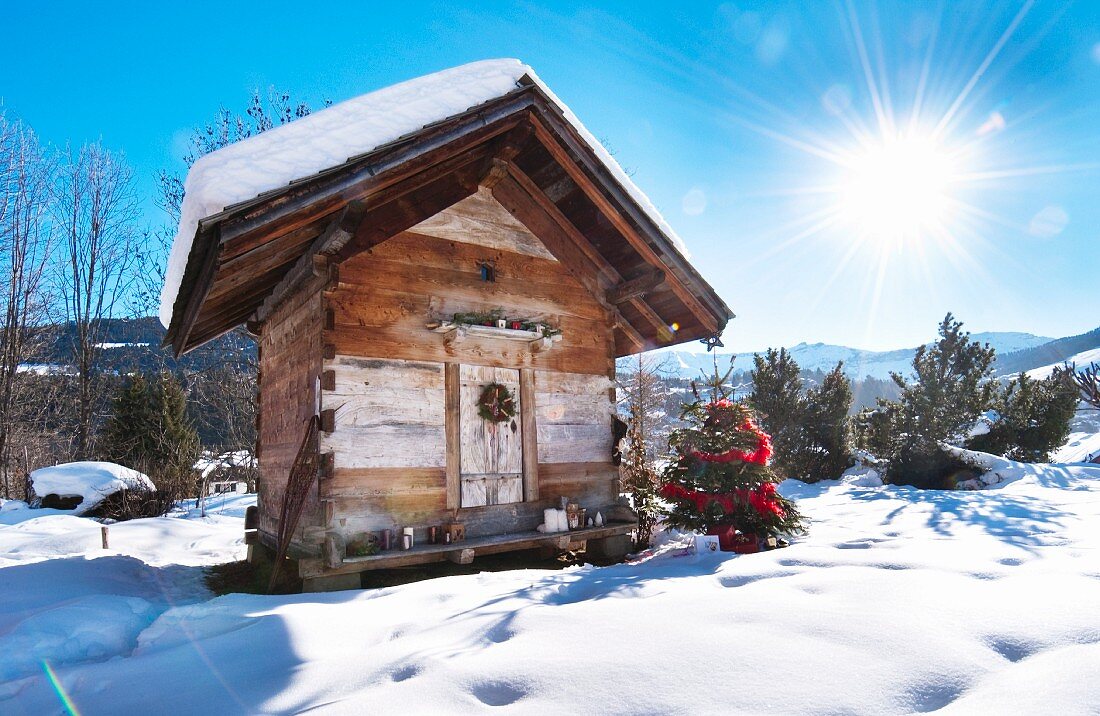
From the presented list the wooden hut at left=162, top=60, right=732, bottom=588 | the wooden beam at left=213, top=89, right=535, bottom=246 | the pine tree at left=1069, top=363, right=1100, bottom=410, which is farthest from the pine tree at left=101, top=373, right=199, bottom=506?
the pine tree at left=1069, top=363, right=1100, bottom=410

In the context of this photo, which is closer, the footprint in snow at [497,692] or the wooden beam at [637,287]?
the footprint in snow at [497,692]

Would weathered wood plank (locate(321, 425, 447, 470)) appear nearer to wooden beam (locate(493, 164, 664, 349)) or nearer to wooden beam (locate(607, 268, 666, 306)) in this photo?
wooden beam (locate(493, 164, 664, 349))

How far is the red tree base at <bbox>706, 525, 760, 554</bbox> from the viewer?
7.05 metres

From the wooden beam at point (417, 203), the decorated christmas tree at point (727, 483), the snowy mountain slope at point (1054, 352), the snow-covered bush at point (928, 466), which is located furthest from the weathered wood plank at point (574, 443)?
the snowy mountain slope at point (1054, 352)

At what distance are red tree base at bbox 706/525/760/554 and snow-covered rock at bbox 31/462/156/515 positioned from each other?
13.4 metres

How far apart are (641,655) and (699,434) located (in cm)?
517

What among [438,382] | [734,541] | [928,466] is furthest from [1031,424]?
[438,382]

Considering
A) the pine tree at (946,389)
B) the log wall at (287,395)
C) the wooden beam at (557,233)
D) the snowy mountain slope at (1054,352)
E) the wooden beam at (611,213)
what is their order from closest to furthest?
the log wall at (287,395)
the wooden beam at (611,213)
the wooden beam at (557,233)
the pine tree at (946,389)
the snowy mountain slope at (1054,352)

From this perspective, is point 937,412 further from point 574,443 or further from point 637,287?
point 574,443

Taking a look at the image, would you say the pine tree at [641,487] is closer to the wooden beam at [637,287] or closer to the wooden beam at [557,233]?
the wooden beam at [637,287]

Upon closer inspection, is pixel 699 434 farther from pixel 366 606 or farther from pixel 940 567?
pixel 366 606

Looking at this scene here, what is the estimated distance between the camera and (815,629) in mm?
3143

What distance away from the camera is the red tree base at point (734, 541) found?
705 cm

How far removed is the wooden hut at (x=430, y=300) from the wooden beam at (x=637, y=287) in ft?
0.11
